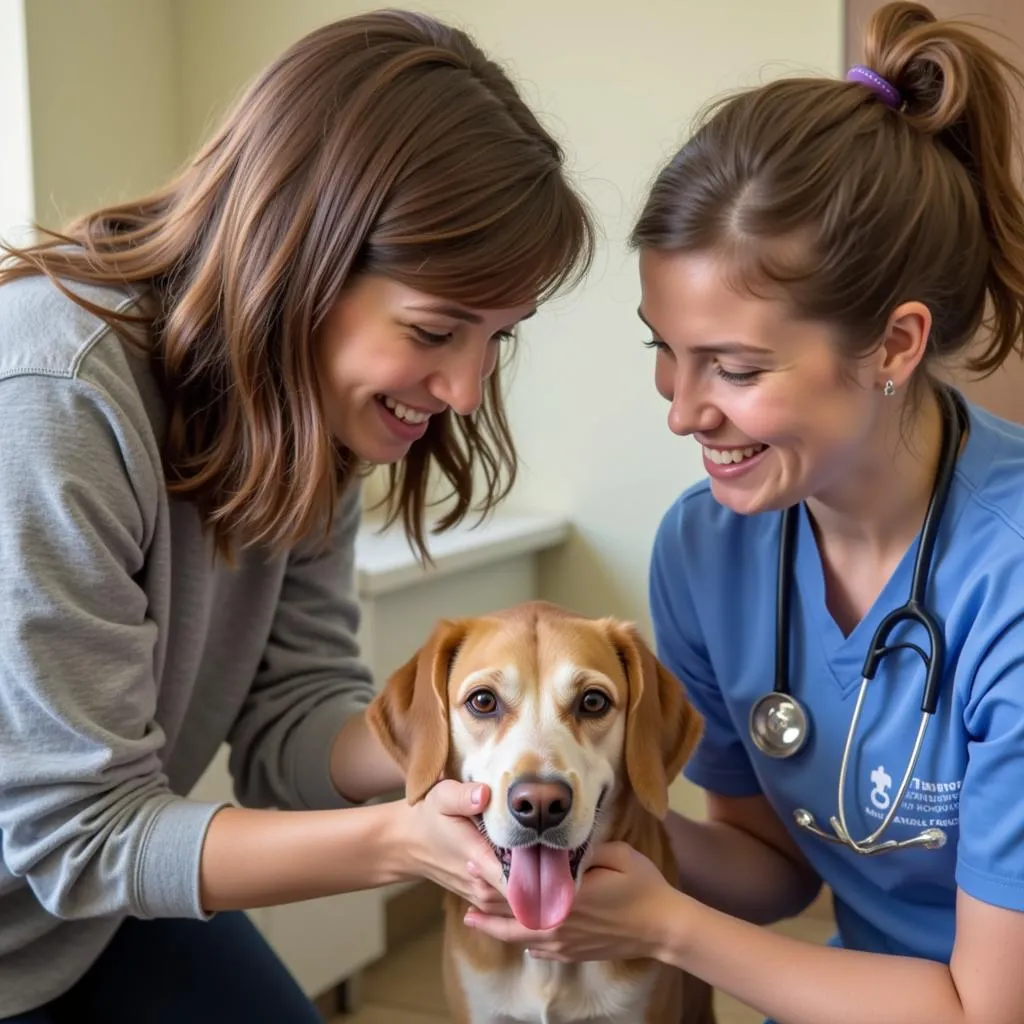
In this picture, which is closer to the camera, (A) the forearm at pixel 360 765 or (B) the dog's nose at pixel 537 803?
(B) the dog's nose at pixel 537 803

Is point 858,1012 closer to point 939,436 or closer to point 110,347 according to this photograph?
point 939,436

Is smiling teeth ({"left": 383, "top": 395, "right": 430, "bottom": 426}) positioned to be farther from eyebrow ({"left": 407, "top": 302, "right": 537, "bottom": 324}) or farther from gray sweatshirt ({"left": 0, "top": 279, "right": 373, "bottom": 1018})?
gray sweatshirt ({"left": 0, "top": 279, "right": 373, "bottom": 1018})

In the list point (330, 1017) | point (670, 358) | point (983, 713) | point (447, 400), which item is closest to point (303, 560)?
point (447, 400)

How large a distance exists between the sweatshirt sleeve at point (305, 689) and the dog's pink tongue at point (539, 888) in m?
0.40

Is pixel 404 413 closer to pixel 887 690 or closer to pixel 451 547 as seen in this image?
pixel 887 690

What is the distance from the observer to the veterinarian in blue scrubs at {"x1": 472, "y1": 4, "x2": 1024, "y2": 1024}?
120cm

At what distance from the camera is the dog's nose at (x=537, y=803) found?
118cm

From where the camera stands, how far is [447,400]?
1298 mm

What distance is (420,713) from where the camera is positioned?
1.35 meters

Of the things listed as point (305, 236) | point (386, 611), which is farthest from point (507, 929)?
point (386, 611)

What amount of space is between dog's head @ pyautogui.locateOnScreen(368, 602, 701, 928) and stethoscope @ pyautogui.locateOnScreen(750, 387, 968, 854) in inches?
3.6

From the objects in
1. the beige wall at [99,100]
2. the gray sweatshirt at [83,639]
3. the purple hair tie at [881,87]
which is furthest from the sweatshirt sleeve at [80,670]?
the beige wall at [99,100]

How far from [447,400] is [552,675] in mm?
302

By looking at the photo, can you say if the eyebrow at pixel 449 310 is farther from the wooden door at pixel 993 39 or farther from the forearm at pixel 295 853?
the wooden door at pixel 993 39
